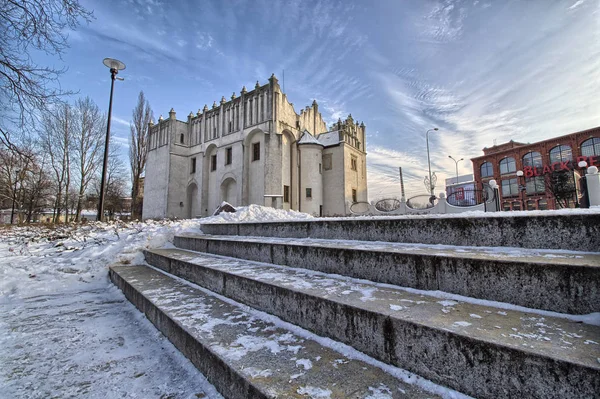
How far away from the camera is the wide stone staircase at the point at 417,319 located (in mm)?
1135

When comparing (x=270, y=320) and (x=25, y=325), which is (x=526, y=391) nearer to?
(x=270, y=320)

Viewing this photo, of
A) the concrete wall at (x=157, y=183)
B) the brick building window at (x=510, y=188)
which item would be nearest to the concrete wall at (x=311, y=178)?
the concrete wall at (x=157, y=183)

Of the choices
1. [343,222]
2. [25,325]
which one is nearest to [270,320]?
[343,222]

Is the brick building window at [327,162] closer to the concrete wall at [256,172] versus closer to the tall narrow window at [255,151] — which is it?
the concrete wall at [256,172]

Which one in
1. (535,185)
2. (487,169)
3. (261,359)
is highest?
(487,169)

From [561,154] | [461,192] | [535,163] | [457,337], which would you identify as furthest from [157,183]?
[561,154]

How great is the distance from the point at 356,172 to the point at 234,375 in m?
25.3

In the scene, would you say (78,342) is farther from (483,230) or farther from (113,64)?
(113,64)

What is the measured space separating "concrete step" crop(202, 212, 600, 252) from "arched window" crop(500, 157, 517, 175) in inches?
1593

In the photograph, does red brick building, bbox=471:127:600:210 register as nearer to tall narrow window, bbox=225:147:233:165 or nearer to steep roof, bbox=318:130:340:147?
steep roof, bbox=318:130:340:147

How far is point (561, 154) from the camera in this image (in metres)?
29.9

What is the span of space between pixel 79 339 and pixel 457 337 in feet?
10.8

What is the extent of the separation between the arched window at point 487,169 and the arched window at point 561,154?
6332 mm

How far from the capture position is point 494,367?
3.65 feet
